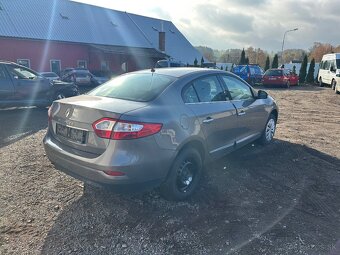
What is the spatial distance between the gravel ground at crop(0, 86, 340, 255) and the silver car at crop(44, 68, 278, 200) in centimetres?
40

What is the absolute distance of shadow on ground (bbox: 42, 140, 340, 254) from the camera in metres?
2.88

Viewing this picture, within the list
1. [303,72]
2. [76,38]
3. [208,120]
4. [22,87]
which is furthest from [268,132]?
[303,72]

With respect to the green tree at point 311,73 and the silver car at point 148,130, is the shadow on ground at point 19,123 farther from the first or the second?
the green tree at point 311,73

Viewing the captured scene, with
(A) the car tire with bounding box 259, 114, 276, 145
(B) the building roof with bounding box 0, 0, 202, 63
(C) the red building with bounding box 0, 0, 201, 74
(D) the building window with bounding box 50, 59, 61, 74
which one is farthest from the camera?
(D) the building window with bounding box 50, 59, 61, 74

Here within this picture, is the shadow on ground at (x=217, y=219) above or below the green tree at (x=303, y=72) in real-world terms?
below

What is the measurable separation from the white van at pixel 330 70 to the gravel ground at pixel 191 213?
59.9 ft

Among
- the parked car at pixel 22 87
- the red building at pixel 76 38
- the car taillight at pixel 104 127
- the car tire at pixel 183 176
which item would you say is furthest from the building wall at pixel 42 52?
the car tire at pixel 183 176

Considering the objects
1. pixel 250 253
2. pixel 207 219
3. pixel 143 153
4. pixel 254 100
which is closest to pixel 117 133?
pixel 143 153

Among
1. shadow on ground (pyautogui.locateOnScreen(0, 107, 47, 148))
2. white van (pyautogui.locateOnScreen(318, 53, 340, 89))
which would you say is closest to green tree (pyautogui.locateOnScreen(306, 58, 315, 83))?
white van (pyautogui.locateOnScreen(318, 53, 340, 89))

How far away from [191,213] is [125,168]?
104 centimetres

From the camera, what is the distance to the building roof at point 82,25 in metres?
23.8

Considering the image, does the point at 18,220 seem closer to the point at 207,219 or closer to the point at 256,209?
the point at 207,219

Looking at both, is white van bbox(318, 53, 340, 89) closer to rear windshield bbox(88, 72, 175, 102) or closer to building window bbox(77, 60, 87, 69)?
rear windshield bbox(88, 72, 175, 102)

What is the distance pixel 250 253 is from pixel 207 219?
651mm
